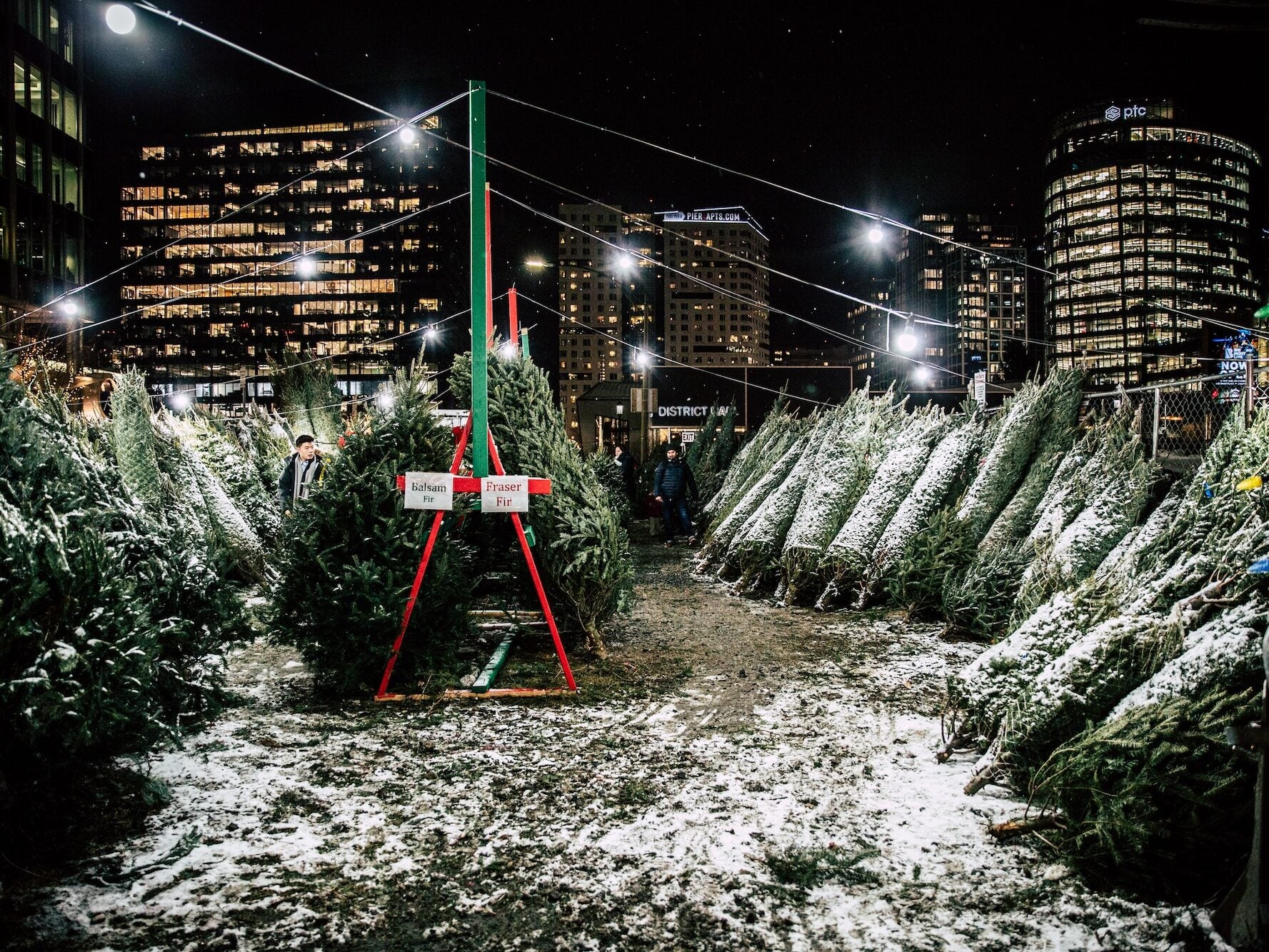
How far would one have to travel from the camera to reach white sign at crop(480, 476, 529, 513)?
5754 millimetres

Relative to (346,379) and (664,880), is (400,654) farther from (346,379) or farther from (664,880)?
(346,379)

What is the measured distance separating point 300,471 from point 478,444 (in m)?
5.11

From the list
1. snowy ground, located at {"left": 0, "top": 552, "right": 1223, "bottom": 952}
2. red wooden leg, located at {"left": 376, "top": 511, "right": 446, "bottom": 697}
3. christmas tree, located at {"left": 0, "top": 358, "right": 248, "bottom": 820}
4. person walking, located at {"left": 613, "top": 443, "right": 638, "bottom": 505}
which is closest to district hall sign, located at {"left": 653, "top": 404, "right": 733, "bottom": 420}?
person walking, located at {"left": 613, "top": 443, "right": 638, "bottom": 505}

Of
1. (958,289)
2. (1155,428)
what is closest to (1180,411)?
(1155,428)

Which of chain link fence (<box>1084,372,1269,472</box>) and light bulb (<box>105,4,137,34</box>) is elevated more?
light bulb (<box>105,4,137,34</box>)

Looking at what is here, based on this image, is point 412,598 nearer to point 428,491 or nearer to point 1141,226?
point 428,491

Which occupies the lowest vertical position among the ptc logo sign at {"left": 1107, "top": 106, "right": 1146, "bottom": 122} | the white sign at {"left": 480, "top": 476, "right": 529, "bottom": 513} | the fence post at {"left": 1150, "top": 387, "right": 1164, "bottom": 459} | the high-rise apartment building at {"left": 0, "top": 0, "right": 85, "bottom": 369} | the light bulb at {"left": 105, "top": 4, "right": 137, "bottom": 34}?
the white sign at {"left": 480, "top": 476, "right": 529, "bottom": 513}

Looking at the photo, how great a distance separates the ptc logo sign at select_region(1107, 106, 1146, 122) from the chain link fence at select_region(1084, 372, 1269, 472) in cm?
16657

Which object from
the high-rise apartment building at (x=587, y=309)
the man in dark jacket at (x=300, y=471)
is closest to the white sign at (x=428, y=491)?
the man in dark jacket at (x=300, y=471)

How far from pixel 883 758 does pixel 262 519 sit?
1019 centimetres

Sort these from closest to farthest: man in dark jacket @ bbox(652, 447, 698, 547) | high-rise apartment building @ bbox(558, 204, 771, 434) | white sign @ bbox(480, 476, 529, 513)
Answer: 1. white sign @ bbox(480, 476, 529, 513)
2. man in dark jacket @ bbox(652, 447, 698, 547)
3. high-rise apartment building @ bbox(558, 204, 771, 434)

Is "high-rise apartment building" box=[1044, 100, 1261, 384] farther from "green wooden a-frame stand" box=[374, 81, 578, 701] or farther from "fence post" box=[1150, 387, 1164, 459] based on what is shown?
"green wooden a-frame stand" box=[374, 81, 578, 701]

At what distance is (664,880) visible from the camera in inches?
125

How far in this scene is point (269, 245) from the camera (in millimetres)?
129750
